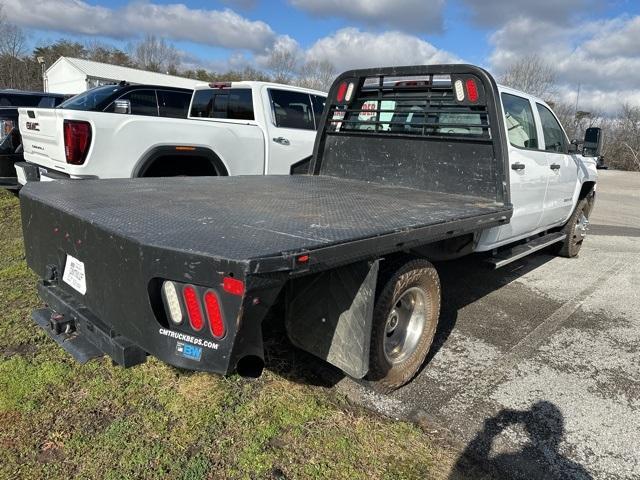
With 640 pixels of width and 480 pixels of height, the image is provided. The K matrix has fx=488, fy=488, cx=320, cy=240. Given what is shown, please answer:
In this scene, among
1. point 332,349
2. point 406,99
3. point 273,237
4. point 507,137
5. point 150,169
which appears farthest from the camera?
point 150,169

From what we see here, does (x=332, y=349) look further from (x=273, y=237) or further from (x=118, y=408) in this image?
(x=118, y=408)

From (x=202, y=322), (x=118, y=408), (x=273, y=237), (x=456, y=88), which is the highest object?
(x=456, y=88)

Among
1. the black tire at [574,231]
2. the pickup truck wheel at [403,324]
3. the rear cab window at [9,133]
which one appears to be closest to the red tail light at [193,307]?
the pickup truck wheel at [403,324]

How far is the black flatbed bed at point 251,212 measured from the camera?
2061 mm

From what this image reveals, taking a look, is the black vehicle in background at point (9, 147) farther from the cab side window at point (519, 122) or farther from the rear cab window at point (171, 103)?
the cab side window at point (519, 122)

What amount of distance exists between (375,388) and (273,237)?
1.52 meters

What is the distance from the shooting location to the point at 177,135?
5.37 metres

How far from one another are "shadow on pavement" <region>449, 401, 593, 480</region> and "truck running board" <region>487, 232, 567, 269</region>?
1.50 metres

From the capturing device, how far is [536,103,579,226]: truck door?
205 inches

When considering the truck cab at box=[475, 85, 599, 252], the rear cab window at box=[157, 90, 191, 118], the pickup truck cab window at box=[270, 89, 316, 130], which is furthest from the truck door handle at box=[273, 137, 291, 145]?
the rear cab window at box=[157, 90, 191, 118]

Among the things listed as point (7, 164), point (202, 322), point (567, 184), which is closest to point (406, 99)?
point (567, 184)

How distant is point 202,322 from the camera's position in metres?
1.98

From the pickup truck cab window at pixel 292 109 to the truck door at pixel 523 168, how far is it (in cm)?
317

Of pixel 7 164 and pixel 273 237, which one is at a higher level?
pixel 273 237
